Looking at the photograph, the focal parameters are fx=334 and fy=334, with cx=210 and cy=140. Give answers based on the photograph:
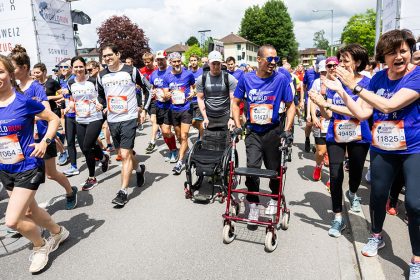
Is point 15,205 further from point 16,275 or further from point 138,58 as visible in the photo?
point 138,58

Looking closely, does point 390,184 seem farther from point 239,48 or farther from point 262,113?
point 239,48

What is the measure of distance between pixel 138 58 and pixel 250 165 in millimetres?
46989

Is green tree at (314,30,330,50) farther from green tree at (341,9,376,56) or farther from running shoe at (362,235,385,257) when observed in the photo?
running shoe at (362,235,385,257)

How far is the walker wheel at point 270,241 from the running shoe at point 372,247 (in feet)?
2.77

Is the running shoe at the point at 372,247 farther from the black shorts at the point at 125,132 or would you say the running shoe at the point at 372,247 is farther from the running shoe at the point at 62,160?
the running shoe at the point at 62,160

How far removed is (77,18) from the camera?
1426 centimetres

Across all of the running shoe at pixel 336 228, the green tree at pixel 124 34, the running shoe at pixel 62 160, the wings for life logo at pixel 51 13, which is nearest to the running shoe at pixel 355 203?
the running shoe at pixel 336 228

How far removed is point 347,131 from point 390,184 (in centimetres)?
87

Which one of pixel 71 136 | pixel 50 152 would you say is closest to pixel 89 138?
pixel 50 152

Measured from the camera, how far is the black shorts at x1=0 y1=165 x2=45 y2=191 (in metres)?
3.10

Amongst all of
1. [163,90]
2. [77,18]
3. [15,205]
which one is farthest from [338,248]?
[77,18]

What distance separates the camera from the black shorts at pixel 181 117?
680 centimetres

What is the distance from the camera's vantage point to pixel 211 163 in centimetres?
481

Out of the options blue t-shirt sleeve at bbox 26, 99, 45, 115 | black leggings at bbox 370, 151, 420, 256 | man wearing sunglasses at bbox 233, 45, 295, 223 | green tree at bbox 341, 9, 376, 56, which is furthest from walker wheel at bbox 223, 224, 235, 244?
green tree at bbox 341, 9, 376, 56
